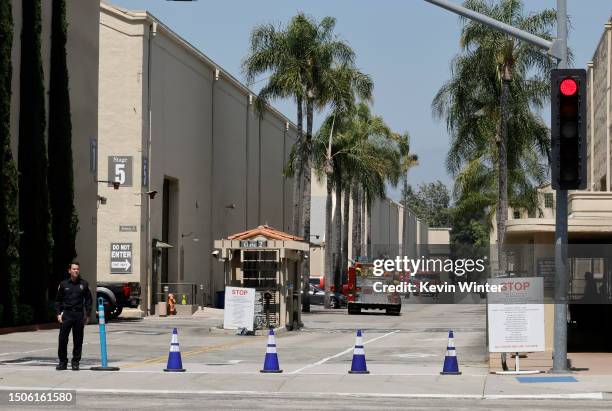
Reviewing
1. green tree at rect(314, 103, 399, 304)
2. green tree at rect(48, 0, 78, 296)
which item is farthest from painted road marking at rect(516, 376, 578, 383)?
green tree at rect(314, 103, 399, 304)

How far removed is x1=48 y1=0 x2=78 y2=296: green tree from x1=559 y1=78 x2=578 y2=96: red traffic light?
74.5ft

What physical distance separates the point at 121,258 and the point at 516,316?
109ft

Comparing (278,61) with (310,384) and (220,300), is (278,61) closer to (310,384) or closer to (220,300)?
(220,300)

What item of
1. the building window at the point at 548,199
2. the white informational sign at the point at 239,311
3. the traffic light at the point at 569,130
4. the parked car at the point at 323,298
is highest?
the building window at the point at 548,199

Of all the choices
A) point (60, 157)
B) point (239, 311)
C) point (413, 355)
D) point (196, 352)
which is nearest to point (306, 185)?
point (60, 157)

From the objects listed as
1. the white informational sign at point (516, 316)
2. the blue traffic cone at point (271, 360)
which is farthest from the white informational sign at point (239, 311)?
the white informational sign at point (516, 316)

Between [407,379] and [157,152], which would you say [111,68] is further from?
[407,379]

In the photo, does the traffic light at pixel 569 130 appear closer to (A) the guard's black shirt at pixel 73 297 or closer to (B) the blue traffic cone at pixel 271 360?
(B) the blue traffic cone at pixel 271 360

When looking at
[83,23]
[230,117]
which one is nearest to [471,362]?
[83,23]

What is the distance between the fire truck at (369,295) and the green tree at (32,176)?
23130 mm

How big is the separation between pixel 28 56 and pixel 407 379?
21467 mm

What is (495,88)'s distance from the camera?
51.0 m

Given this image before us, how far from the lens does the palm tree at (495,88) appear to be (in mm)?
48688

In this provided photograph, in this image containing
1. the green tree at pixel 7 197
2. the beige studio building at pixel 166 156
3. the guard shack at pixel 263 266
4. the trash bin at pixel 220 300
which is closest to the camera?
the green tree at pixel 7 197
